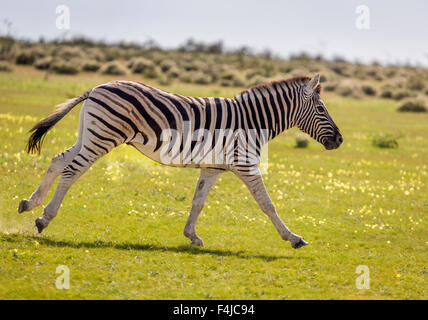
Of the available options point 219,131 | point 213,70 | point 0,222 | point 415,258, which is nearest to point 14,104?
point 0,222

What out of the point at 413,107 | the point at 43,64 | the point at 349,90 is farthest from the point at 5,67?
the point at 413,107

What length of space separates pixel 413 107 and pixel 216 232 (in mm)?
31518

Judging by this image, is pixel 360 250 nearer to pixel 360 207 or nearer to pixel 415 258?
pixel 415 258

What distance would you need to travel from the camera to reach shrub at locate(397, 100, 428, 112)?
123ft

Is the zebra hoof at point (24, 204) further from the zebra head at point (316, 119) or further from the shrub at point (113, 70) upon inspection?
the shrub at point (113, 70)

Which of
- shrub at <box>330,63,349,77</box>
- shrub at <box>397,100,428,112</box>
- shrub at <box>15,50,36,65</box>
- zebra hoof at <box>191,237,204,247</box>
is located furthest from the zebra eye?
shrub at <box>330,63,349,77</box>

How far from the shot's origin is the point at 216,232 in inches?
387

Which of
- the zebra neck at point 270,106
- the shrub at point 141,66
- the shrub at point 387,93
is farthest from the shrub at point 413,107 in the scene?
the zebra neck at point 270,106

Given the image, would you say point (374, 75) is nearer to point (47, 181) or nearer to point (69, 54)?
point (69, 54)

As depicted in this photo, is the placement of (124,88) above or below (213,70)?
below

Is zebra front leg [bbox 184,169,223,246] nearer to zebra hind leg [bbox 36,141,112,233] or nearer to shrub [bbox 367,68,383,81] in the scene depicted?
zebra hind leg [bbox 36,141,112,233]

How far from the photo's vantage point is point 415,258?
927cm

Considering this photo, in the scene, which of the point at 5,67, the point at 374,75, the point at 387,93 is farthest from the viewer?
the point at 374,75
